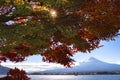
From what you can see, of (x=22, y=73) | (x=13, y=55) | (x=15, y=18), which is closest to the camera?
(x=15, y=18)

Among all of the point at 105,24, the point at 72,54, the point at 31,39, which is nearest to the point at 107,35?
the point at 105,24

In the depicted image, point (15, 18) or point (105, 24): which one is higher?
point (15, 18)

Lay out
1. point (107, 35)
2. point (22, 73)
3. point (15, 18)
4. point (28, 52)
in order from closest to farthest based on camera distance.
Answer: point (107, 35), point (15, 18), point (28, 52), point (22, 73)

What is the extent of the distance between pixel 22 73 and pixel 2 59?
2551 mm

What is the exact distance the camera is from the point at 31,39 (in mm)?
13617

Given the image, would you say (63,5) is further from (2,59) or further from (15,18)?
(2,59)

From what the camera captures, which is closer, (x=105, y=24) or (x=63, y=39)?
(x=105, y=24)

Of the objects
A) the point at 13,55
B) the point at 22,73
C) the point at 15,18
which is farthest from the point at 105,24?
the point at 13,55

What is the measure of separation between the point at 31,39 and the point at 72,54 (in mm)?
4606

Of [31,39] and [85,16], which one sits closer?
[85,16]

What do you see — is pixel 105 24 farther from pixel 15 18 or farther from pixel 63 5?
pixel 15 18

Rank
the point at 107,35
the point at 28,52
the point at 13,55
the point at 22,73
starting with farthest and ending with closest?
the point at 13,55, the point at 22,73, the point at 28,52, the point at 107,35

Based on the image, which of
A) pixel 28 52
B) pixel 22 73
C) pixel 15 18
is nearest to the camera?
pixel 15 18

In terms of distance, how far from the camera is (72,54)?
17.8 metres
